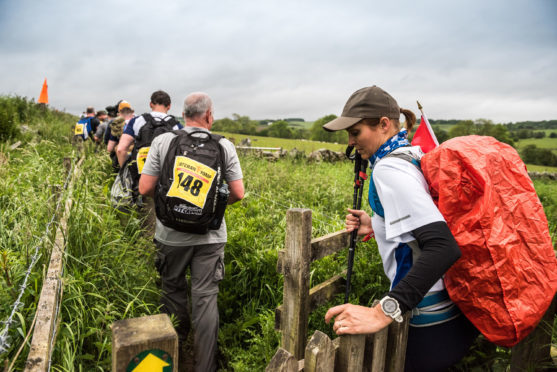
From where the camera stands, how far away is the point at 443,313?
5.17 feet

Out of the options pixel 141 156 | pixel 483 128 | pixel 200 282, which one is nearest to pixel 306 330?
pixel 200 282

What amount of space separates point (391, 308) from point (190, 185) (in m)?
1.92

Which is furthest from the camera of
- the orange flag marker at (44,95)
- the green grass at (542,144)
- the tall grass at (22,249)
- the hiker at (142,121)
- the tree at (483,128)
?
the tree at (483,128)

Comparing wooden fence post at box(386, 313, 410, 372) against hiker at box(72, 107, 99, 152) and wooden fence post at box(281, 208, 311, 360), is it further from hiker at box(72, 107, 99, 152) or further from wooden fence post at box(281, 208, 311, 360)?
hiker at box(72, 107, 99, 152)

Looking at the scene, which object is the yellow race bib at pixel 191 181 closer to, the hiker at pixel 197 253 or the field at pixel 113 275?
the hiker at pixel 197 253

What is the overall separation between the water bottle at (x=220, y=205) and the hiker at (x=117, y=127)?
3.44 m

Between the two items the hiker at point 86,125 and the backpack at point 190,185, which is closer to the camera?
the backpack at point 190,185

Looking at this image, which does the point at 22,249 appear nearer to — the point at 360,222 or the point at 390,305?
the point at 360,222

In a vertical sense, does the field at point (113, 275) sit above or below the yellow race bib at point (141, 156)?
below

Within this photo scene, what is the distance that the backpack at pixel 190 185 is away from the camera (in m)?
2.79

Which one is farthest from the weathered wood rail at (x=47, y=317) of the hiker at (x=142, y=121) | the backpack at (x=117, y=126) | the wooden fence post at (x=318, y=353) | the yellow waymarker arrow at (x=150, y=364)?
the backpack at (x=117, y=126)

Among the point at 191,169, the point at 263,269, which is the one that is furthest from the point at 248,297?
the point at 191,169

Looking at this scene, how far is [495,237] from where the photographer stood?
52.6 inches

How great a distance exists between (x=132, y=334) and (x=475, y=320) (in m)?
1.35
